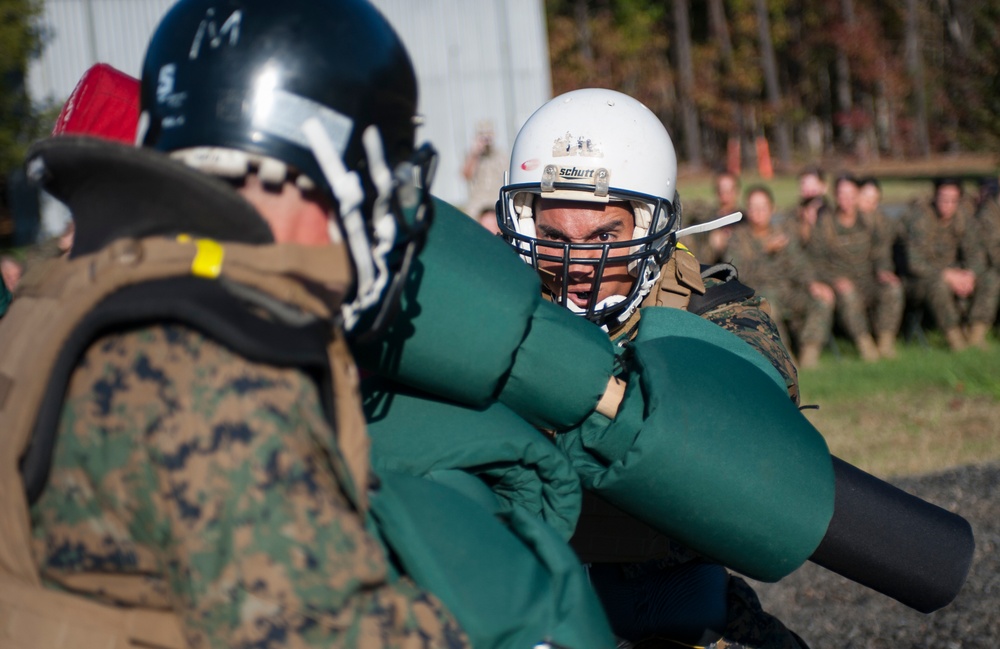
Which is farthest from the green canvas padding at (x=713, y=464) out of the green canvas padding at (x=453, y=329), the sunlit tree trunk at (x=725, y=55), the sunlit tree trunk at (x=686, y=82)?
the sunlit tree trunk at (x=725, y=55)

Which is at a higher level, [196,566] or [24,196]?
[196,566]

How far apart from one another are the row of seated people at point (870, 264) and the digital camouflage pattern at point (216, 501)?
9265 mm

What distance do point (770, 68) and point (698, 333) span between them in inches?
1448

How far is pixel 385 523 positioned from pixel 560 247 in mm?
1360

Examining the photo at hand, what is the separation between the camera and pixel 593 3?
4091cm

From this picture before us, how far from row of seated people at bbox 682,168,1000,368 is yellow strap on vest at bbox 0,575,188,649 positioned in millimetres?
9285

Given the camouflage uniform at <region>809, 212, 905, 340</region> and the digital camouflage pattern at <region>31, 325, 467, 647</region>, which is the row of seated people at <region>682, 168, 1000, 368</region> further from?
the digital camouflage pattern at <region>31, 325, 467, 647</region>

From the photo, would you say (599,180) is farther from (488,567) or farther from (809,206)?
(809,206)

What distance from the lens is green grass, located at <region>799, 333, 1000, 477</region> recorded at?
6820mm

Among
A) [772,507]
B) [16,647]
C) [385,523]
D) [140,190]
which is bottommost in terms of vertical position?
[772,507]

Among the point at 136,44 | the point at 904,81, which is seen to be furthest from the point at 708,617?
the point at 904,81

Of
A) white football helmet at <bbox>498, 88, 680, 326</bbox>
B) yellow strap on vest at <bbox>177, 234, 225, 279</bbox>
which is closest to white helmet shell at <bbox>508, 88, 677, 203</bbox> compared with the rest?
white football helmet at <bbox>498, 88, 680, 326</bbox>

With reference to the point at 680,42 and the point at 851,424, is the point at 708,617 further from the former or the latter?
the point at 680,42

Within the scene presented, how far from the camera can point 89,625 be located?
4.93ft
